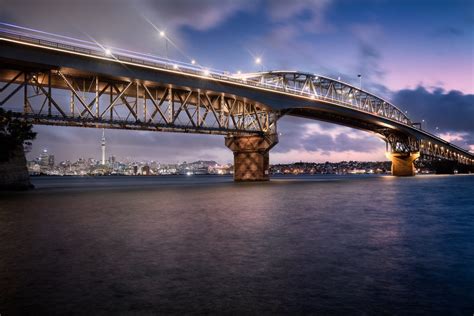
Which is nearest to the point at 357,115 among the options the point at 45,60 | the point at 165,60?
the point at 165,60

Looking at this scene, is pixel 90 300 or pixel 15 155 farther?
pixel 15 155

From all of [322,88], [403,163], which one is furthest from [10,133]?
[403,163]

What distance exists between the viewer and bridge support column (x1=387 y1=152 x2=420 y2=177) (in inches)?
4379

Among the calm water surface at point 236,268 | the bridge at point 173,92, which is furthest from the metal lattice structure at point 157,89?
the calm water surface at point 236,268

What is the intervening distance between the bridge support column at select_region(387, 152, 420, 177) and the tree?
101897 millimetres

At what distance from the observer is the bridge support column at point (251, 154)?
63000mm

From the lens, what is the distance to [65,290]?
6688 millimetres

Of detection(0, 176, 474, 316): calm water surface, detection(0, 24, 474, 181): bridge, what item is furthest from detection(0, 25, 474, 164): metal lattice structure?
detection(0, 176, 474, 316): calm water surface

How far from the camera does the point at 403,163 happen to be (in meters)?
116

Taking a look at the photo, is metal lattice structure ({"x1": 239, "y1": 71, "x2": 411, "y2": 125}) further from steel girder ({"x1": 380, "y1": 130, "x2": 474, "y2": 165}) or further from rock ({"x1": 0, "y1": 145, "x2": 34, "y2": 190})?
rock ({"x1": 0, "y1": 145, "x2": 34, "y2": 190})

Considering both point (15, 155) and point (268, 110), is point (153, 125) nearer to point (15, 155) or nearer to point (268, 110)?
point (15, 155)

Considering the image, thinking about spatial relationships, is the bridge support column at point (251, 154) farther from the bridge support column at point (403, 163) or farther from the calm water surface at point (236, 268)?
the bridge support column at point (403, 163)

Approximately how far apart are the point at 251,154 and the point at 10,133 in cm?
3814

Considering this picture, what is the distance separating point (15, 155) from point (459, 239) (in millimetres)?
40619
